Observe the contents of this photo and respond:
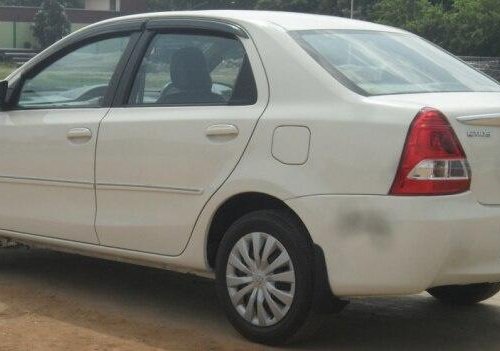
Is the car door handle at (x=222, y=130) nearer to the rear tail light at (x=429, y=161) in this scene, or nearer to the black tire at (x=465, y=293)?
the rear tail light at (x=429, y=161)

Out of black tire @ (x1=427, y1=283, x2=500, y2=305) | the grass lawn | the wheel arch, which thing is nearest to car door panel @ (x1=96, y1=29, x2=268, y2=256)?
the wheel arch

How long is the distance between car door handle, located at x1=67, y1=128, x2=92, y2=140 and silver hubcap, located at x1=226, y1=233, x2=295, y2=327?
1.22 m

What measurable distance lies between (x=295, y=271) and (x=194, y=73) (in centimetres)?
134

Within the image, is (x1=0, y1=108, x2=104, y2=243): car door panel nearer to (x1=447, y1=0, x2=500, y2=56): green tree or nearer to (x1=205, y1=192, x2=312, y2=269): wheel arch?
(x1=205, y1=192, x2=312, y2=269): wheel arch

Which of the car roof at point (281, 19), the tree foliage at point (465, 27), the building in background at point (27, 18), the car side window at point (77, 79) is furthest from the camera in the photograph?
the building in background at point (27, 18)

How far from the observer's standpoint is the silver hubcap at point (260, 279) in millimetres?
5000

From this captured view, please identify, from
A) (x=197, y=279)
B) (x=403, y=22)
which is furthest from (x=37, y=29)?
(x=197, y=279)

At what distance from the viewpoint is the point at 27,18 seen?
84.1 m

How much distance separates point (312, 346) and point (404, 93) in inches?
51.7

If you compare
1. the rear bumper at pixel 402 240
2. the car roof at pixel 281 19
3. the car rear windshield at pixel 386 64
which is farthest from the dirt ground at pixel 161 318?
the car roof at pixel 281 19

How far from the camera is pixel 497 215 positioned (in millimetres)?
4801

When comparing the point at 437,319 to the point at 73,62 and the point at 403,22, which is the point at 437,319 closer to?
the point at 73,62

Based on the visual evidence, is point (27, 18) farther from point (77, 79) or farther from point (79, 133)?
point (79, 133)

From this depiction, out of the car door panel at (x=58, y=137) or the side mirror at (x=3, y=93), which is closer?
the car door panel at (x=58, y=137)
